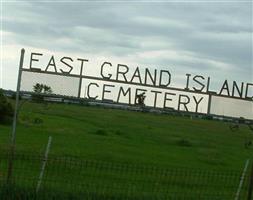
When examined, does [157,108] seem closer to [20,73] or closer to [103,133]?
[20,73]

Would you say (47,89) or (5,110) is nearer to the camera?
(47,89)

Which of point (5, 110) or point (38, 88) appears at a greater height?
point (38, 88)

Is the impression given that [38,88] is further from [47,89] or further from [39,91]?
[47,89]

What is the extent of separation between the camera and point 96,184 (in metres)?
12.6

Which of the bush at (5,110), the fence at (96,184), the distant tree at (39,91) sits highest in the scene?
the distant tree at (39,91)

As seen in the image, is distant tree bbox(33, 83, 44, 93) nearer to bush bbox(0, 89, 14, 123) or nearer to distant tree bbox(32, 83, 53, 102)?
distant tree bbox(32, 83, 53, 102)

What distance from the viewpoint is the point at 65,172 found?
562 inches

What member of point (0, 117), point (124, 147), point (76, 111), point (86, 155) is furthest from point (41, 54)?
point (76, 111)

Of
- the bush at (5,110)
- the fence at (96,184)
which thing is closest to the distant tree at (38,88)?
the fence at (96,184)

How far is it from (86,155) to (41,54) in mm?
10316

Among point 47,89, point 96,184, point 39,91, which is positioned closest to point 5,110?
point 96,184

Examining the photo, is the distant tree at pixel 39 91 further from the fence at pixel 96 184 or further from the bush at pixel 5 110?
the bush at pixel 5 110

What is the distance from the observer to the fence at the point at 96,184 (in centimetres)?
1000

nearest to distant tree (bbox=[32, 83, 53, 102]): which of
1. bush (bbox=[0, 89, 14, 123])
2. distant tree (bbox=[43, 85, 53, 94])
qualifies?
distant tree (bbox=[43, 85, 53, 94])
